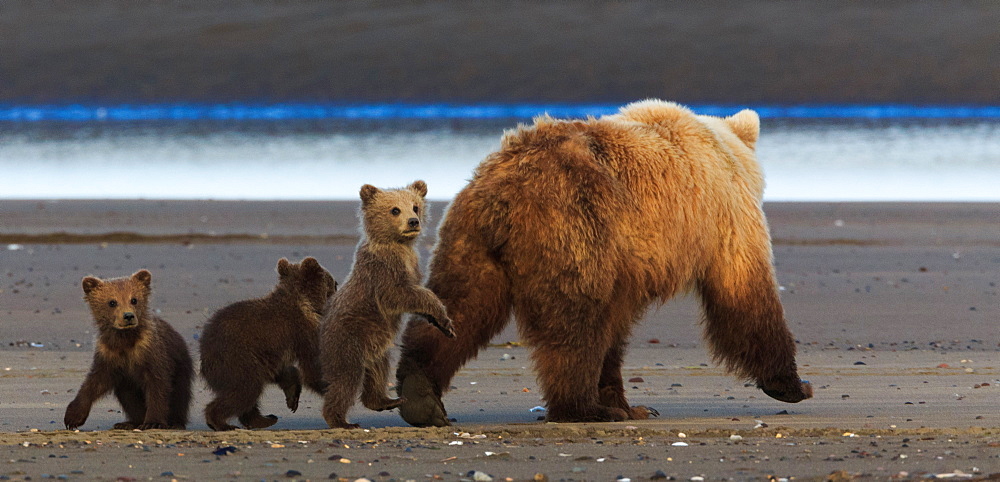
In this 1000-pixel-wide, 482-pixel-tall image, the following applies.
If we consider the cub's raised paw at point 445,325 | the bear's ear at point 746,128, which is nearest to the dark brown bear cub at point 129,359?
the cub's raised paw at point 445,325

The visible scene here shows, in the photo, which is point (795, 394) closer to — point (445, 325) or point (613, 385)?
point (613, 385)

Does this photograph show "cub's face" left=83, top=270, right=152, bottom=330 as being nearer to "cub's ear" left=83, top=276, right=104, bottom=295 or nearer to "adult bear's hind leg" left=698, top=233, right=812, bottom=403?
"cub's ear" left=83, top=276, right=104, bottom=295

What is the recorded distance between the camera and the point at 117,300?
6137 millimetres

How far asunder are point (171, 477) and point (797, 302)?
6.99 m

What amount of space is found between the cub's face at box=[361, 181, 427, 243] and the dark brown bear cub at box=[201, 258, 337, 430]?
1.64 feet

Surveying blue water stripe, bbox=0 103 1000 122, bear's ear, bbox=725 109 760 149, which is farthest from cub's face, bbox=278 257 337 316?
blue water stripe, bbox=0 103 1000 122

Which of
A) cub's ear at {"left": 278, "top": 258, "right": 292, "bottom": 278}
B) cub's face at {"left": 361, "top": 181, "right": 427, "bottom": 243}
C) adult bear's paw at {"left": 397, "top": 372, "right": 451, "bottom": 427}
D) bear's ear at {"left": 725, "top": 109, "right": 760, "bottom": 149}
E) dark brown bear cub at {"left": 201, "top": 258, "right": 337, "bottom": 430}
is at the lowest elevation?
adult bear's paw at {"left": 397, "top": 372, "right": 451, "bottom": 427}

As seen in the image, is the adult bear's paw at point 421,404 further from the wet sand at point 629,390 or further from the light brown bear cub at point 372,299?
the light brown bear cub at point 372,299

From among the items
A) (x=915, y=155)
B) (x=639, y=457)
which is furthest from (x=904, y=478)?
(x=915, y=155)

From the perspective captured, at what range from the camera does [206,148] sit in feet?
103

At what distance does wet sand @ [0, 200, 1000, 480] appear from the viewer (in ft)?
17.0

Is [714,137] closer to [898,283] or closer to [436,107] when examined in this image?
[898,283]

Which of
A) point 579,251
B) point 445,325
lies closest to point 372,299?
point 445,325

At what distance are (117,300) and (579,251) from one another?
6.94 feet
